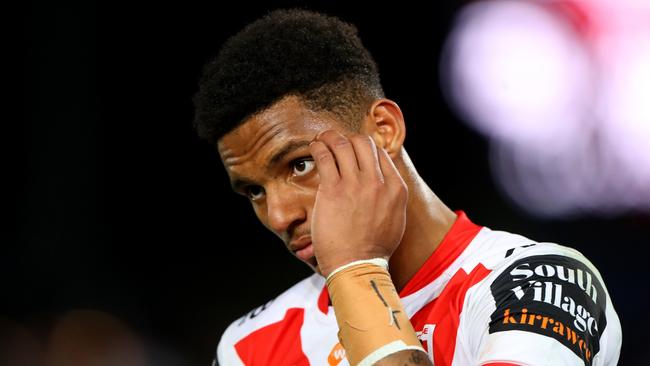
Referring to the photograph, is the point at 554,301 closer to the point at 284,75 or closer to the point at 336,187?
the point at 336,187

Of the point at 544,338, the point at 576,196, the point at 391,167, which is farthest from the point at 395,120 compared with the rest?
the point at 576,196

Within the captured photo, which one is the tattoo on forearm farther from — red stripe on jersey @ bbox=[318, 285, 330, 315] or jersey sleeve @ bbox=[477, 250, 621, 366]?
red stripe on jersey @ bbox=[318, 285, 330, 315]

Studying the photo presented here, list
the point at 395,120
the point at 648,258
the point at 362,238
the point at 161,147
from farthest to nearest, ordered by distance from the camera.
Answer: the point at 161,147 < the point at 648,258 < the point at 395,120 < the point at 362,238

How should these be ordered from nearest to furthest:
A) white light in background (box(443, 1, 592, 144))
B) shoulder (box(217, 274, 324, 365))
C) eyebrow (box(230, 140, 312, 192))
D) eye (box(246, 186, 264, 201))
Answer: eyebrow (box(230, 140, 312, 192)) → eye (box(246, 186, 264, 201)) → shoulder (box(217, 274, 324, 365)) → white light in background (box(443, 1, 592, 144))

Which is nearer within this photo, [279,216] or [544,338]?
[544,338]

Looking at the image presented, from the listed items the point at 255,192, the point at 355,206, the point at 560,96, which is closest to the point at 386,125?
the point at 255,192

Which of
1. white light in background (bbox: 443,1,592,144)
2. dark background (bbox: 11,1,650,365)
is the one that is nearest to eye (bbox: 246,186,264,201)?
dark background (bbox: 11,1,650,365)

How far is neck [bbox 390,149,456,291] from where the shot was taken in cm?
215

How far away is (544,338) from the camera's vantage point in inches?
61.7

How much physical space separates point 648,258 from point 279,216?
286 cm

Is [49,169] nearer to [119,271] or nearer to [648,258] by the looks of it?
[119,271]

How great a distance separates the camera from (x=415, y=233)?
2158 mm

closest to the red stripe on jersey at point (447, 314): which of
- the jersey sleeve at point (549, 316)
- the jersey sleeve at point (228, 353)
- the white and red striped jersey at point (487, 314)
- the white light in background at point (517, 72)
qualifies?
the white and red striped jersey at point (487, 314)

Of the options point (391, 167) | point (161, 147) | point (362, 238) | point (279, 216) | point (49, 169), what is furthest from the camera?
point (161, 147)
